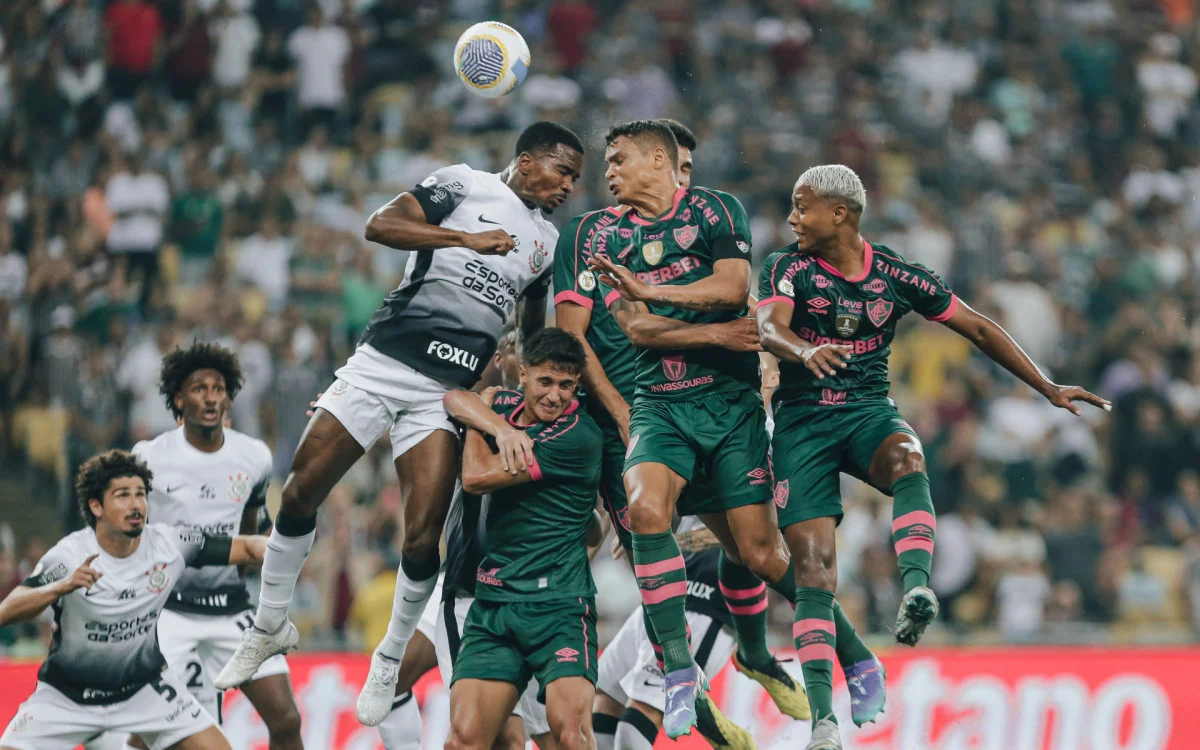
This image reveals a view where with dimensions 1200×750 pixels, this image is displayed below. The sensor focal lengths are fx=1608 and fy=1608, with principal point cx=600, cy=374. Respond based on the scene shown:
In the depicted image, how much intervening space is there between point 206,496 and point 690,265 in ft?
12.2

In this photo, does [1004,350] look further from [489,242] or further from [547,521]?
[489,242]

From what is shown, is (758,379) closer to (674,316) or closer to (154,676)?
(674,316)

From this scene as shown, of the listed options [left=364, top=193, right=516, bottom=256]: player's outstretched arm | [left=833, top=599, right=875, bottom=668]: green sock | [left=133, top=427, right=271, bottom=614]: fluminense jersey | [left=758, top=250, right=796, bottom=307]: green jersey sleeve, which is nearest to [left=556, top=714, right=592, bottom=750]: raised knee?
[left=833, top=599, right=875, bottom=668]: green sock

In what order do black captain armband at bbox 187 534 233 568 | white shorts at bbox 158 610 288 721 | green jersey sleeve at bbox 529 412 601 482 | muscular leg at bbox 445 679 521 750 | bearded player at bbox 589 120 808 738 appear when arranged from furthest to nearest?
white shorts at bbox 158 610 288 721 → black captain armband at bbox 187 534 233 568 → green jersey sleeve at bbox 529 412 601 482 → muscular leg at bbox 445 679 521 750 → bearded player at bbox 589 120 808 738

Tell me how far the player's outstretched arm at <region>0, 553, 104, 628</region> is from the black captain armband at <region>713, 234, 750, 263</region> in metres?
3.85

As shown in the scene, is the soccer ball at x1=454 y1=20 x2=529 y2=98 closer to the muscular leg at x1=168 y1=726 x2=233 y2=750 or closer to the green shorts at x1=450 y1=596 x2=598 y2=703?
the green shorts at x1=450 y1=596 x2=598 y2=703

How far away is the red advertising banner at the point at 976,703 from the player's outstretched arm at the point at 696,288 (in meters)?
4.80

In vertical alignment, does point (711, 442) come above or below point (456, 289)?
below

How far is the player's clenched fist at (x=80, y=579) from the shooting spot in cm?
873

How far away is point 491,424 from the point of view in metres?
8.03

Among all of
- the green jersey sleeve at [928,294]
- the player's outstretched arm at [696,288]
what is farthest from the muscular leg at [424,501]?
the green jersey sleeve at [928,294]

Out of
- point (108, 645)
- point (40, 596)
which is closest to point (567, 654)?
point (108, 645)

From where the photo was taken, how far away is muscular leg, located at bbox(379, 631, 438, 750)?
363 inches

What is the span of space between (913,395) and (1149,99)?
592 centimetres
